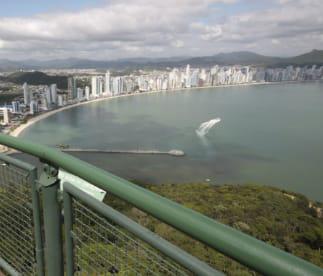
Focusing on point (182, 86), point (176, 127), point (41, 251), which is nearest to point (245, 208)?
point (41, 251)

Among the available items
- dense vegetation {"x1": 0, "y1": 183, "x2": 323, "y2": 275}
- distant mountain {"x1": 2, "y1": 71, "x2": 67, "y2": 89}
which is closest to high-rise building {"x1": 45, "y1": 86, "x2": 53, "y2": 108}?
distant mountain {"x1": 2, "y1": 71, "x2": 67, "y2": 89}

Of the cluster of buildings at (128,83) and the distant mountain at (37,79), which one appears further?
the distant mountain at (37,79)

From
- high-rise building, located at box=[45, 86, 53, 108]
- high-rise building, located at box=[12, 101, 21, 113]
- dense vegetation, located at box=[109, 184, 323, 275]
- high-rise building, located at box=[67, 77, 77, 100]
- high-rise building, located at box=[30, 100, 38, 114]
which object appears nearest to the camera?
dense vegetation, located at box=[109, 184, 323, 275]

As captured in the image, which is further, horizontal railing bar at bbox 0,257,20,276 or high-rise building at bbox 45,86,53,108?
high-rise building at bbox 45,86,53,108

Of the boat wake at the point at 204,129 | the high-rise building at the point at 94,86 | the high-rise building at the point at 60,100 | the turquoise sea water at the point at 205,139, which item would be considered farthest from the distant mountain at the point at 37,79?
the boat wake at the point at 204,129

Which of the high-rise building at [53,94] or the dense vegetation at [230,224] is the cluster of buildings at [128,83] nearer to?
the high-rise building at [53,94]

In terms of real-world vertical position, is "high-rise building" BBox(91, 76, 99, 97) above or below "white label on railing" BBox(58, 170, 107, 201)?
below

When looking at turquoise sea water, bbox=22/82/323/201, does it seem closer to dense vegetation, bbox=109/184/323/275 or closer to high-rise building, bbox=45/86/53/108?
high-rise building, bbox=45/86/53/108

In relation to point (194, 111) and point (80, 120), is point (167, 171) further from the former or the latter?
point (194, 111)
